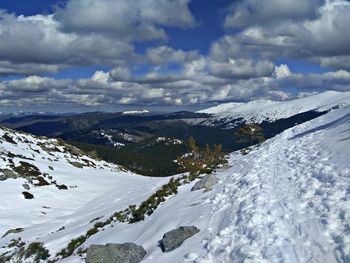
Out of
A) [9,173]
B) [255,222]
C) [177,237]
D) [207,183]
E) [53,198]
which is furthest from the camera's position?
[9,173]

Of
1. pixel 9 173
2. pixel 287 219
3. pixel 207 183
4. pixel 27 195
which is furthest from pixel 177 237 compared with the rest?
pixel 9 173

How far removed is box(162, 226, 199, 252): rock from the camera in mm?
13406

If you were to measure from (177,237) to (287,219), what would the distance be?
12.6 ft

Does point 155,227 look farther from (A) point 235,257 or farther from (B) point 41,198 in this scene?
(B) point 41,198

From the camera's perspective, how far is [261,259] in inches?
395

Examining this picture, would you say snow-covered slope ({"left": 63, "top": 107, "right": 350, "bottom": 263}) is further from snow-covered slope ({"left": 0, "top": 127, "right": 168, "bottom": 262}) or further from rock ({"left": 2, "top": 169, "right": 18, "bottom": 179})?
rock ({"left": 2, "top": 169, "right": 18, "bottom": 179})

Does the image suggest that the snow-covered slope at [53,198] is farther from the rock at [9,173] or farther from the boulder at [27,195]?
the boulder at [27,195]

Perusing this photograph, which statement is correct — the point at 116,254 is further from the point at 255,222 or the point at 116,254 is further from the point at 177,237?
the point at 255,222

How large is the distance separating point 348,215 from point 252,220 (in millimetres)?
2997

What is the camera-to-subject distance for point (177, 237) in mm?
13633

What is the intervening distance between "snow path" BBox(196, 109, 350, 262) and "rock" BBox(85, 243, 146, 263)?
3016 mm

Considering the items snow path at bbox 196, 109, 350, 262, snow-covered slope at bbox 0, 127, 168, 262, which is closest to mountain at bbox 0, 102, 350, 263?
snow path at bbox 196, 109, 350, 262

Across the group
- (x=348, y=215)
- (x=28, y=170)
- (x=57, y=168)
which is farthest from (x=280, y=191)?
(x=57, y=168)

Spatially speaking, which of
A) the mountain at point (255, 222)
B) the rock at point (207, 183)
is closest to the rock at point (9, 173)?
the mountain at point (255, 222)
